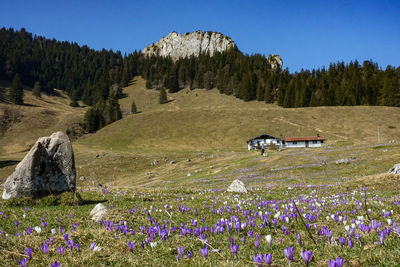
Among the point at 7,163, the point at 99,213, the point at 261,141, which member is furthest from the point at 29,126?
the point at 99,213

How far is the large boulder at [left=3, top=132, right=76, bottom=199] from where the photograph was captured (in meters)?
12.9

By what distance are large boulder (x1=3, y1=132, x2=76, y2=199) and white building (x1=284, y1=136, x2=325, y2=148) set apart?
319ft

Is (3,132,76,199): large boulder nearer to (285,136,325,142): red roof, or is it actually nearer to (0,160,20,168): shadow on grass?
(0,160,20,168): shadow on grass

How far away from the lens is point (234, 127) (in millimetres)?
126938

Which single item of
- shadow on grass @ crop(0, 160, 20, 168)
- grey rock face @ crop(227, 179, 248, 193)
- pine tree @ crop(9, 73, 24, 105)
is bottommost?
shadow on grass @ crop(0, 160, 20, 168)

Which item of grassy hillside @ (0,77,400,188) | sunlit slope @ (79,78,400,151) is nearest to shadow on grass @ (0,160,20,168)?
grassy hillside @ (0,77,400,188)

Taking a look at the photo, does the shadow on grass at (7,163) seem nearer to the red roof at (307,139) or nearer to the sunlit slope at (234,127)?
the sunlit slope at (234,127)

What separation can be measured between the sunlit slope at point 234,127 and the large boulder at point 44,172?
9358 centimetres

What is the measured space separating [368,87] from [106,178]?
160m

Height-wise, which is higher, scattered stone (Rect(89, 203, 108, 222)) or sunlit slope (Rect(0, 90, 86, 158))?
scattered stone (Rect(89, 203, 108, 222))

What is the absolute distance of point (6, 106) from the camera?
540ft

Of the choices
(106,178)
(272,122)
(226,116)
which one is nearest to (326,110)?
(272,122)

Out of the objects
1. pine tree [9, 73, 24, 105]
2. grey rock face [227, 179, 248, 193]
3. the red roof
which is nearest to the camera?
grey rock face [227, 179, 248, 193]

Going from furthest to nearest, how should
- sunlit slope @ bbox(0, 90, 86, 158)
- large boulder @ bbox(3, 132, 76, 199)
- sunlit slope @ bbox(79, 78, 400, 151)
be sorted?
sunlit slope @ bbox(0, 90, 86, 158) < sunlit slope @ bbox(79, 78, 400, 151) < large boulder @ bbox(3, 132, 76, 199)
